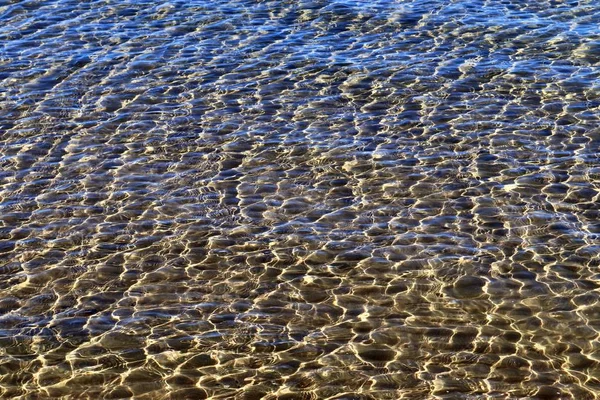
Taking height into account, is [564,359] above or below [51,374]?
below

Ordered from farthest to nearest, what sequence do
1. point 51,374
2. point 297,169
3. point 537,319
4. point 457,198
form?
point 297,169 → point 457,198 → point 537,319 → point 51,374

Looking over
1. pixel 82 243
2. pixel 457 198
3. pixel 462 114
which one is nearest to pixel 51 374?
pixel 82 243

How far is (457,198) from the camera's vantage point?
910cm

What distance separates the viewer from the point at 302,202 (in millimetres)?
9133

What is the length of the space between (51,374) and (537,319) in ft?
12.2

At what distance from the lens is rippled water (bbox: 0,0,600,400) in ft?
22.5

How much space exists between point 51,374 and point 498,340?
3.32 metres

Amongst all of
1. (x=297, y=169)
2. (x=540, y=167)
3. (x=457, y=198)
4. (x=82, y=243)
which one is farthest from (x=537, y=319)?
(x=82, y=243)

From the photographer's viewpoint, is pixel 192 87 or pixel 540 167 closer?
pixel 540 167

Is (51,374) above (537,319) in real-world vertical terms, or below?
above

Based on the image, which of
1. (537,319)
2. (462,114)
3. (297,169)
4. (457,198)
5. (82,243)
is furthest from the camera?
(462,114)

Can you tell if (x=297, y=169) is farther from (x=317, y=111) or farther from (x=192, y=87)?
(x=192, y=87)

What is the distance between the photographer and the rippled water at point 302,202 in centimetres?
686

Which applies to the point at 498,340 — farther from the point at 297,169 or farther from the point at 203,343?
the point at 297,169
